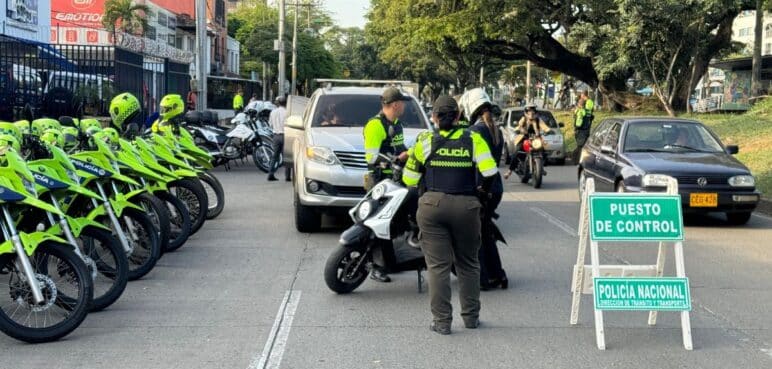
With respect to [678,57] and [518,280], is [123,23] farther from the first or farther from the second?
[518,280]

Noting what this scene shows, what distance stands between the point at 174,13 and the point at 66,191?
54.7m

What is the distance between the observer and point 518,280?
8.83 metres

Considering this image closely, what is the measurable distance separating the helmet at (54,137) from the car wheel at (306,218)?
3.52 metres

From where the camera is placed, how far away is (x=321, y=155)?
11547mm

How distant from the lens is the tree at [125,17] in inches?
1644

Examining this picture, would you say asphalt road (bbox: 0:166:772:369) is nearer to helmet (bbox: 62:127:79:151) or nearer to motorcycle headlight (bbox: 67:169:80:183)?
motorcycle headlight (bbox: 67:169:80:183)

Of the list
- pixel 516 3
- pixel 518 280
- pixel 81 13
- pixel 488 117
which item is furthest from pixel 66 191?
pixel 81 13

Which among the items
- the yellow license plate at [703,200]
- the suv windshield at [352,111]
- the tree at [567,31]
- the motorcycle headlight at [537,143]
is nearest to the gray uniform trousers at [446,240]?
the suv windshield at [352,111]

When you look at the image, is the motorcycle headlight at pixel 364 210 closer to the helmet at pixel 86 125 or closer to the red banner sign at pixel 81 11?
the helmet at pixel 86 125

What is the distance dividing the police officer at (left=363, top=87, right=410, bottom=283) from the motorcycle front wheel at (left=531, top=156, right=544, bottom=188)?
870 centimetres

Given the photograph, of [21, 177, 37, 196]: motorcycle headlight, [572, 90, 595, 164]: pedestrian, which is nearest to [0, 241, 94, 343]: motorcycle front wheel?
[21, 177, 37, 196]: motorcycle headlight

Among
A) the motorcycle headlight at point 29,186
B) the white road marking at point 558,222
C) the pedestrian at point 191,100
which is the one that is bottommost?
the white road marking at point 558,222

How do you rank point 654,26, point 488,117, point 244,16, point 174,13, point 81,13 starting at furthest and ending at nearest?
point 244,16, point 174,13, point 81,13, point 654,26, point 488,117

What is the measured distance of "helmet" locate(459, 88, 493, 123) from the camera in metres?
8.00
